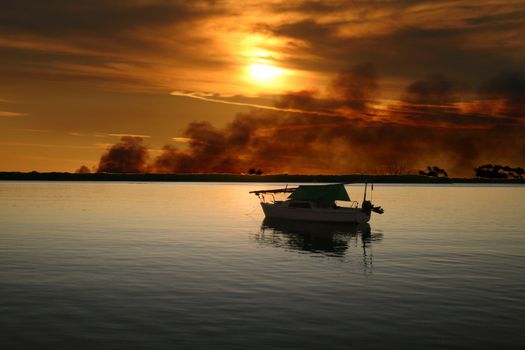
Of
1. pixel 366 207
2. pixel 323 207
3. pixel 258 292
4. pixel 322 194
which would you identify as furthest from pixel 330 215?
pixel 258 292

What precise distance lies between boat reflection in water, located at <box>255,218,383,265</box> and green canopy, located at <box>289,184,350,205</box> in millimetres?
3549

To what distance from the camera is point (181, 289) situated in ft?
106

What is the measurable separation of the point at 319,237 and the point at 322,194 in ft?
55.9

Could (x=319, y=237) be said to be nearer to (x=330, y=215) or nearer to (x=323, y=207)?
(x=330, y=215)

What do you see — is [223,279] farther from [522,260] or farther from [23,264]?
[522,260]

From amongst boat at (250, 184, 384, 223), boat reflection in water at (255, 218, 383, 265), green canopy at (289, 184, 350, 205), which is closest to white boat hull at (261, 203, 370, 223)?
boat at (250, 184, 384, 223)

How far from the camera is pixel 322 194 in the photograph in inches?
3275

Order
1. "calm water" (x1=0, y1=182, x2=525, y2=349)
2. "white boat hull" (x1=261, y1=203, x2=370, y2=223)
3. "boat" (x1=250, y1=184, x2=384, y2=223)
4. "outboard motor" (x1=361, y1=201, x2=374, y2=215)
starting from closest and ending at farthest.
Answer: "calm water" (x1=0, y1=182, x2=525, y2=349), "white boat hull" (x1=261, y1=203, x2=370, y2=223), "boat" (x1=250, y1=184, x2=384, y2=223), "outboard motor" (x1=361, y1=201, x2=374, y2=215)

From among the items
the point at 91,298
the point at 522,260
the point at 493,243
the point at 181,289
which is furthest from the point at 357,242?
the point at 91,298

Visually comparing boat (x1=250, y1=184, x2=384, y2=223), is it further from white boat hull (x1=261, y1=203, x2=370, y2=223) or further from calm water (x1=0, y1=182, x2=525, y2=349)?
calm water (x1=0, y1=182, x2=525, y2=349)

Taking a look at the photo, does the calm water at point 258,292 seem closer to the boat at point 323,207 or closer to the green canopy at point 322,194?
the boat at point 323,207

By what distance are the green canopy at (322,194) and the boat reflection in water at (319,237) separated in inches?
140

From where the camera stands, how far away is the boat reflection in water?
179 ft

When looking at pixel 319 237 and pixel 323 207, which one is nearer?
pixel 319 237
